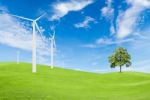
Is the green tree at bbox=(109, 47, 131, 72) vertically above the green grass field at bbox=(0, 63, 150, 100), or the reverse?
the green tree at bbox=(109, 47, 131, 72)

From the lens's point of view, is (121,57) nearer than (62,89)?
No

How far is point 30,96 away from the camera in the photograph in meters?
37.5

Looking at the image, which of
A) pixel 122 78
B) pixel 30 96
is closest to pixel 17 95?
pixel 30 96

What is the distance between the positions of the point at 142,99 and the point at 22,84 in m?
20.3

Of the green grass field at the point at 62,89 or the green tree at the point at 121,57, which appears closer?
the green grass field at the point at 62,89

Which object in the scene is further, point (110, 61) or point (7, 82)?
point (110, 61)

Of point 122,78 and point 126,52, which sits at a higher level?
point 126,52

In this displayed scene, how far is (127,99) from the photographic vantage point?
40.7 metres

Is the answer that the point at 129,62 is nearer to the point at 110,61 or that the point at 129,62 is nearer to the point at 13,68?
the point at 110,61

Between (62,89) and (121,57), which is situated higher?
(121,57)

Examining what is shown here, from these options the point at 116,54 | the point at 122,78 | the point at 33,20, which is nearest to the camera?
the point at 33,20

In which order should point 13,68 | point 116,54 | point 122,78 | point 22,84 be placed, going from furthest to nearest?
point 116,54
point 13,68
point 122,78
point 22,84

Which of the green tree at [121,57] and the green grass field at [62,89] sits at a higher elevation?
the green tree at [121,57]

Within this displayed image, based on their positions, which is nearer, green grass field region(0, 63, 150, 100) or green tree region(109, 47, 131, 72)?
green grass field region(0, 63, 150, 100)
